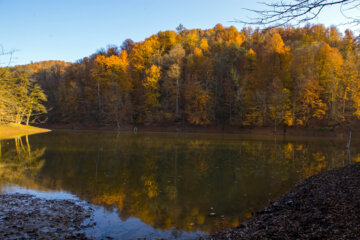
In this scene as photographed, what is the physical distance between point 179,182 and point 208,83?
48519 millimetres

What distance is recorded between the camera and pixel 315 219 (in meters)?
5.75

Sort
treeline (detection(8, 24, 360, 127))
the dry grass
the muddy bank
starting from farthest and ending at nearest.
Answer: treeline (detection(8, 24, 360, 127))
the dry grass
the muddy bank

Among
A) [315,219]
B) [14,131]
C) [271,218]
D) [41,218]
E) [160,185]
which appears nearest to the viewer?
[315,219]

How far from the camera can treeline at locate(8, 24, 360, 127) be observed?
47.9 m

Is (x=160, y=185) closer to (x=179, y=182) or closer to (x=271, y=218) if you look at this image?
(x=179, y=182)

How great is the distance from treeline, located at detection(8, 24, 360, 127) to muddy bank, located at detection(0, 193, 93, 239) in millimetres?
37751

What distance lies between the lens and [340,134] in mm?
42781

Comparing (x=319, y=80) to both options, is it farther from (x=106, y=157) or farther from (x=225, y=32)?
(x=106, y=157)

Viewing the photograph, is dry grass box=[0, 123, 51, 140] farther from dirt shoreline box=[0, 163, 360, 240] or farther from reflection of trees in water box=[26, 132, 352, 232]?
dirt shoreline box=[0, 163, 360, 240]

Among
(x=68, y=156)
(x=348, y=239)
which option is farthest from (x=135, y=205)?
Answer: (x=68, y=156)

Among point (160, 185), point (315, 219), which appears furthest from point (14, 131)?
point (315, 219)

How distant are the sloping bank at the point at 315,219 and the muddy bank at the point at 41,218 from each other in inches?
155

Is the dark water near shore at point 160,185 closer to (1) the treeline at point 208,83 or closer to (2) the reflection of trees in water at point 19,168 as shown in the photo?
(2) the reflection of trees in water at point 19,168

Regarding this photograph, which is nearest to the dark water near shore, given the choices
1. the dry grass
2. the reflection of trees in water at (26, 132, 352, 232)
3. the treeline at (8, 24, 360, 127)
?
the reflection of trees in water at (26, 132, 352, 232)
